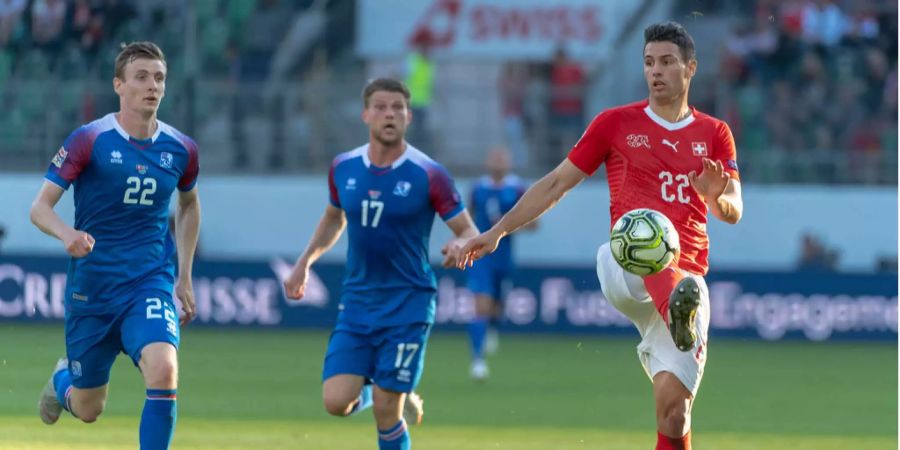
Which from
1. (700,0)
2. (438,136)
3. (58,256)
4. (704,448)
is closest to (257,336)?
(58,256)

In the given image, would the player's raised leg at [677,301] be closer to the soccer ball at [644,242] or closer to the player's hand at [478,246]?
the soccer ball at [644,242]

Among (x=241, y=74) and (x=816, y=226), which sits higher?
(x=241, y=74)

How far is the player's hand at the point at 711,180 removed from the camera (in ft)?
23.9

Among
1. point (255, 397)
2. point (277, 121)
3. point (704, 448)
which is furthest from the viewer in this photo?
point (277, 121)

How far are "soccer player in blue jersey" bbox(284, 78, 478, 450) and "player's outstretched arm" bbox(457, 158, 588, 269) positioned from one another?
114cm

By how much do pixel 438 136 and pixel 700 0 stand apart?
4.42 metres

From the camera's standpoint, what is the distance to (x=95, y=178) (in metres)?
8.37

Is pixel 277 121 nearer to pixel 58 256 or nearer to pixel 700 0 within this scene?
pixel 58 256

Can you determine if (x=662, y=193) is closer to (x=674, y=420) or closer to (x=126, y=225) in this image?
(x=674, y=420)

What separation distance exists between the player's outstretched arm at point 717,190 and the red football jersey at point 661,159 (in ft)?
0.77

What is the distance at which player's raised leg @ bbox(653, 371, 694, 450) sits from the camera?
7.64 metres

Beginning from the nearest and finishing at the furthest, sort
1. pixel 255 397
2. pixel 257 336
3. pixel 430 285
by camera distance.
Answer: pixel 430 285, pixel 255 397, pixel 257 336

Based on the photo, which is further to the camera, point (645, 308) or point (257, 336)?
point (257, 336)

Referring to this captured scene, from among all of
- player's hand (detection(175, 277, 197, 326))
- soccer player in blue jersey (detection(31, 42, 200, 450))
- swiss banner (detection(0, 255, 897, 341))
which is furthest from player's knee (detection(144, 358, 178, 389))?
swiss banner (detection(0, 255, 897, 341))
